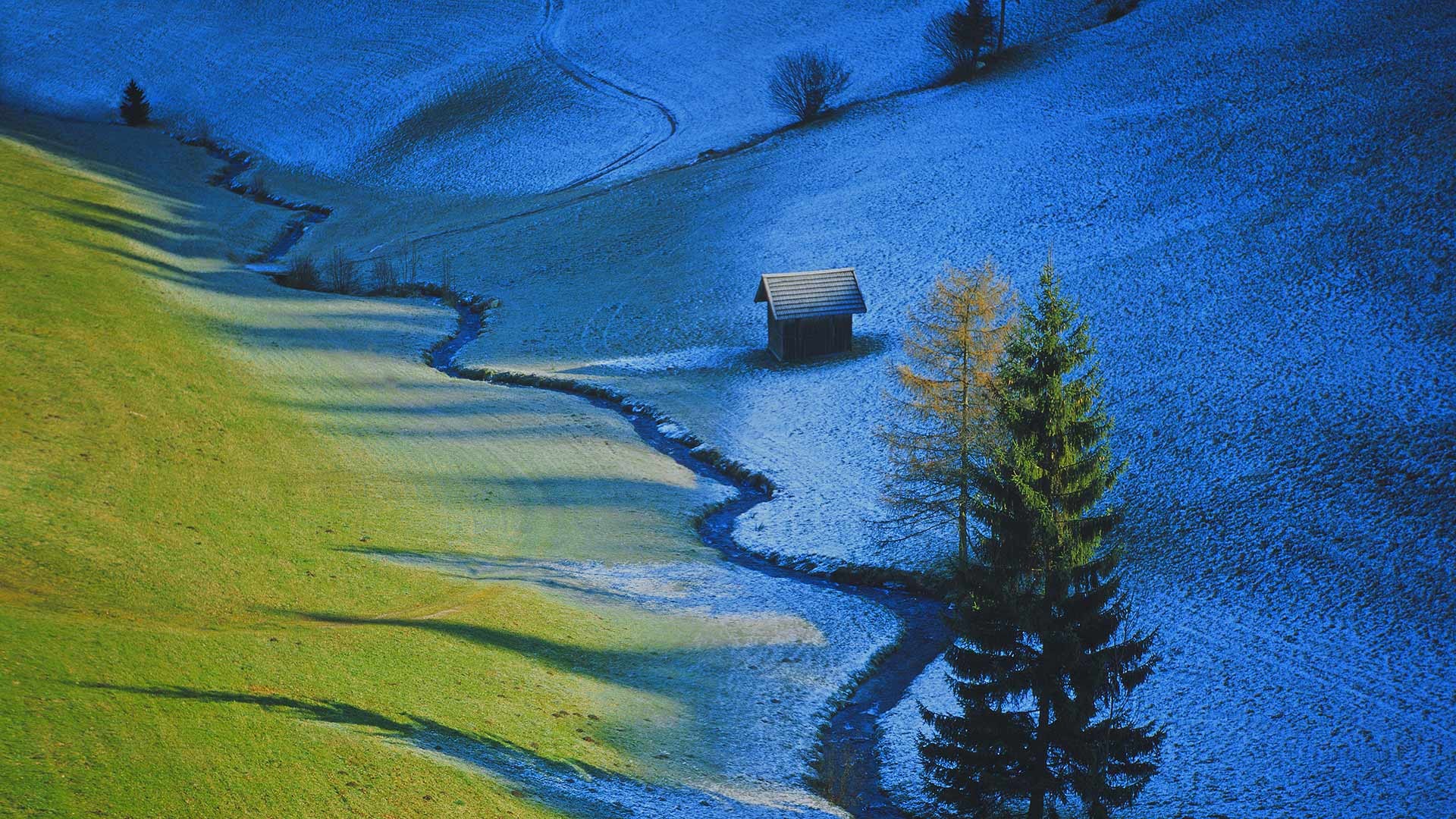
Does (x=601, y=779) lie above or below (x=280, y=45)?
below

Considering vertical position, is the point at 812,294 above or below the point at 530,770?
above

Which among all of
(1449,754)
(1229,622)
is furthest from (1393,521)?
(1449,754)

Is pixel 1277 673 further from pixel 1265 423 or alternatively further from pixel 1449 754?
pixel 1265 423

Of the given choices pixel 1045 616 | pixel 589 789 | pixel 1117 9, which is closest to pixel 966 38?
pixel 1117 9

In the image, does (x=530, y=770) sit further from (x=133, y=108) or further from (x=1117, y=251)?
(x=133, y=108)

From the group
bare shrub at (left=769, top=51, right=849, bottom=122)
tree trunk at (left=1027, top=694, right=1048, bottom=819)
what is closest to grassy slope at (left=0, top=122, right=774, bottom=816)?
tree trunk at (left=1027, top=694, right=1048, bottom=819)

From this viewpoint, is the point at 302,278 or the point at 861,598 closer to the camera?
the point at 861,598
